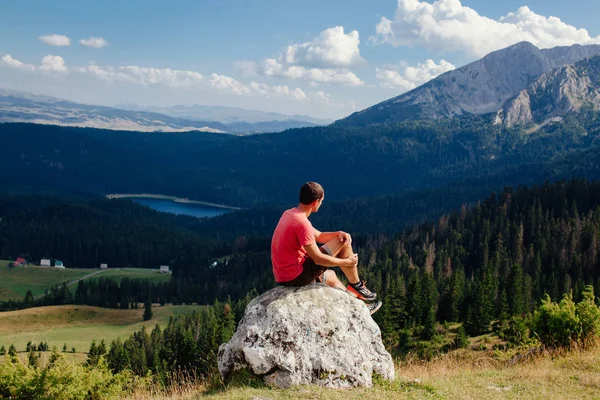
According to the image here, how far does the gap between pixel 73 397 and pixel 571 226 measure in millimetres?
147491

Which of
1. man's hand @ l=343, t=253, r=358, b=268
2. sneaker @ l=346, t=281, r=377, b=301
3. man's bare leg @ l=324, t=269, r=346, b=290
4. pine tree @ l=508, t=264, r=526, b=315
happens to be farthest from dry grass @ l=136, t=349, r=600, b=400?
pine tree @ l=508, t=264, r=526, b=315

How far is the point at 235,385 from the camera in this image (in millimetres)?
17219

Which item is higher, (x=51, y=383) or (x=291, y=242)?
(x=291, y=242)

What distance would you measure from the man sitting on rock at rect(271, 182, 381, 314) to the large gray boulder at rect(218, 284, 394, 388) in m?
0.60

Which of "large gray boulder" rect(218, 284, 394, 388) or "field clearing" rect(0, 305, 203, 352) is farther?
"field clearing" rect(0, 305, 203, 352)

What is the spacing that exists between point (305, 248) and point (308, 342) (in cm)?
320

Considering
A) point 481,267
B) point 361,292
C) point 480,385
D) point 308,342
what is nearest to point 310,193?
point 361,292

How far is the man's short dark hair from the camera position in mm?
18109

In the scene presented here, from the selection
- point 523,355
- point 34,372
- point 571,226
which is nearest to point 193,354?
point 34,372

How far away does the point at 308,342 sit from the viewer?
17391 mm

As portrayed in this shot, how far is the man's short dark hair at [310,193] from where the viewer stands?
713 inches

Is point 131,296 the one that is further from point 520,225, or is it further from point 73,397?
point 73,397

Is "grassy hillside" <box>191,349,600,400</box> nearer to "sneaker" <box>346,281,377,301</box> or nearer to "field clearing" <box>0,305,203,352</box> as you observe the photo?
"sneaker" <box>346,281,377,301</box>

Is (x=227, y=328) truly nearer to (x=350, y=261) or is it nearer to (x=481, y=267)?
(x=350, y=261)
